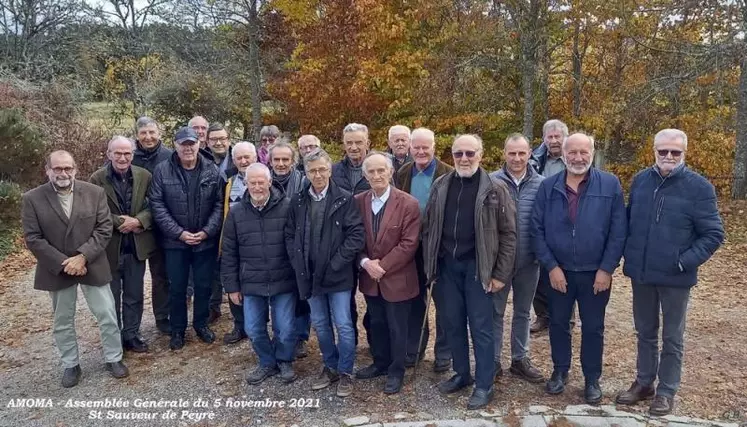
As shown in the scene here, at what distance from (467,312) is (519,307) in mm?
647

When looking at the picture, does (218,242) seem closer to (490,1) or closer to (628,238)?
(628,238)

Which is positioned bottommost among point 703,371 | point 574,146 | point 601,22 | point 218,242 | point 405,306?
point 703,371

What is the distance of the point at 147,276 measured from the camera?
28.0 feet

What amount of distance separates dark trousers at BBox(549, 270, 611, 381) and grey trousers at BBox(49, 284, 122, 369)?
3.66 m

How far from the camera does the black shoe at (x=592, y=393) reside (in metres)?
4.11

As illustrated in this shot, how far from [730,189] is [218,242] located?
1082cm

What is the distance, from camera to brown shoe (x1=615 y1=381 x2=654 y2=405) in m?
4.12

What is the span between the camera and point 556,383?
14.1 ft

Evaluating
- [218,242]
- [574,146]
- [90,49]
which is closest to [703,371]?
[574,146]

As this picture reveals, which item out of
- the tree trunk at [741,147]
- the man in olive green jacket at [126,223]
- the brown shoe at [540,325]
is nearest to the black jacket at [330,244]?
the man in olive green jacket at [126,223]

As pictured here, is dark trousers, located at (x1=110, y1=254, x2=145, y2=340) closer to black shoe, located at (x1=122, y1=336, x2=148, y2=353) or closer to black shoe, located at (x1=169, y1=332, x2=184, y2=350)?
black shoe, located at (x1=122, y1=336, x2=148, y2=353)

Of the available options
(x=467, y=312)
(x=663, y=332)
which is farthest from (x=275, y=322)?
(x=663, y=332)

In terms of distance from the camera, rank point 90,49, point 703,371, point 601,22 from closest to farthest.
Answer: point 703,371
point 601,22
point 90,49

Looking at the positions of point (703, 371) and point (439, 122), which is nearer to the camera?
point (703, 371)
